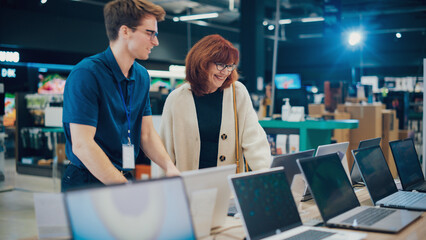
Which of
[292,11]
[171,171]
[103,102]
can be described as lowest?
[171,171]

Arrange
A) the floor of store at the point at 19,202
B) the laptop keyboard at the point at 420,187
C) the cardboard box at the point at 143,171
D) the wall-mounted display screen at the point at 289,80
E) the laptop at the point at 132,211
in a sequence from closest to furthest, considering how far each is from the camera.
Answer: the laptop at the point at 132,211, the laptop keyboard at the point at 420,187, the floor of store at the point at 19,202, the cardboard box at the point at 143,171, the wall-mounted display screen at the point at 289,80

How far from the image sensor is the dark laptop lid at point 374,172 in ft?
7.75

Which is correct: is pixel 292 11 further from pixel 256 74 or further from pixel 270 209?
pixel 270 209

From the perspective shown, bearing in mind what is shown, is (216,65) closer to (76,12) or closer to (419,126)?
(419,126)

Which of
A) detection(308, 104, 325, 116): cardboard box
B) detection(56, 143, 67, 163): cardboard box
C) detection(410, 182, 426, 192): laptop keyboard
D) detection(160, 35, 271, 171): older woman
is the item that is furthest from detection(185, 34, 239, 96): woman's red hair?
detection(56, 143, 67, 163): cardboard box

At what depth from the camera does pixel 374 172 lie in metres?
2.49

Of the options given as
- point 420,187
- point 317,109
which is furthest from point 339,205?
point 317,109

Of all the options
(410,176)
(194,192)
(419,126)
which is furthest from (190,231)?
(419,126)

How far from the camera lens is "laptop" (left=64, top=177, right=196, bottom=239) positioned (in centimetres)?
114

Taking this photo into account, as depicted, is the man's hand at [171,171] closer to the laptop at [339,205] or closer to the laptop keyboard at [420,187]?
the laptop at [339,205]

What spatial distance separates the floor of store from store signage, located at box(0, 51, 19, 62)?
2.68 metres

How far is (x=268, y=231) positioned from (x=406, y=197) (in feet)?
3.97

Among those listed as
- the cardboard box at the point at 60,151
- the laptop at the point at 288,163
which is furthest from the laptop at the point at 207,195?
the cardboard box at the point at 60,151

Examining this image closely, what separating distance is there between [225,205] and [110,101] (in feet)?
2.31
